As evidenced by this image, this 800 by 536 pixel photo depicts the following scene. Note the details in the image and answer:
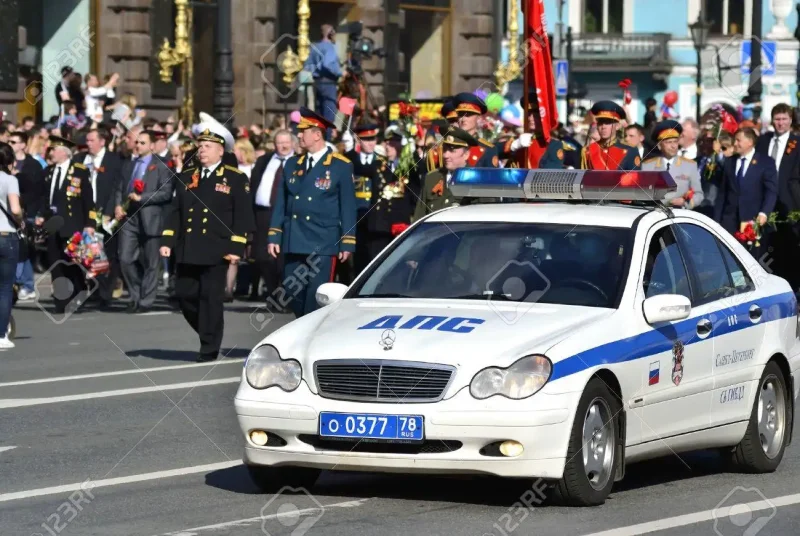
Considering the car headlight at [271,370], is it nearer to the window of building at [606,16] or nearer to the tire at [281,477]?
the tire at [281,477]

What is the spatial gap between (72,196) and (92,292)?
178 cm

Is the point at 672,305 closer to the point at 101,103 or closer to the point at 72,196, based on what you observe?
the point at 72,196

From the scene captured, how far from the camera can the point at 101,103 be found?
30.0 meters

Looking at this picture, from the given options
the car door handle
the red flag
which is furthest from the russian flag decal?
the red flag

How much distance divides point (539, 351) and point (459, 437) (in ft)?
1.77

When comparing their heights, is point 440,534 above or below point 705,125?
below

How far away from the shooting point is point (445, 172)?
54.9ft

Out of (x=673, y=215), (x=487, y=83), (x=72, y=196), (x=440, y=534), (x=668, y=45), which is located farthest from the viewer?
(x=668, y=45)

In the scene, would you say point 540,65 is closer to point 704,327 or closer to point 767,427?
point 767,427

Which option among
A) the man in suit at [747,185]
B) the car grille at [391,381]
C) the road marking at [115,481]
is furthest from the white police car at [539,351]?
the man in suit at [747,185]

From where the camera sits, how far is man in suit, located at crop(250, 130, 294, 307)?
22594 millimetres

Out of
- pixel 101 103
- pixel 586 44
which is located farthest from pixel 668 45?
pixel 101 103

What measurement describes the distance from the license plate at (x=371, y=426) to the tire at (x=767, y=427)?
7.94 feet

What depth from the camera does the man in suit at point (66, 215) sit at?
2173 cm
